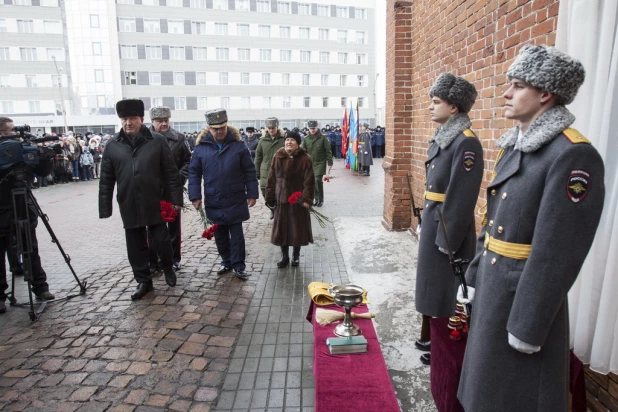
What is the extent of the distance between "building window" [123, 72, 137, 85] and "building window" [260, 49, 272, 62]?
1288 cm

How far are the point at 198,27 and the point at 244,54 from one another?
17.1ft

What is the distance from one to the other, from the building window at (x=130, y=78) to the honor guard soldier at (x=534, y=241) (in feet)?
157

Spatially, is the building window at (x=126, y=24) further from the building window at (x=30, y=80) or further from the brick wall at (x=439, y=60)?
the brick wall at (x=439, y=60)

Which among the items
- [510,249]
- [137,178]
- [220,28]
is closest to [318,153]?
[137,178]

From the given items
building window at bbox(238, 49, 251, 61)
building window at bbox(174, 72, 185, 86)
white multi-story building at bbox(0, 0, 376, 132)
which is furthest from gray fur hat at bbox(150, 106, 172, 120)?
building window at bbox(238, 49, 251, 61)

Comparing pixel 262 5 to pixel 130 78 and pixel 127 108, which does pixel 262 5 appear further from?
pixel 127 108

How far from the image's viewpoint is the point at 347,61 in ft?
167

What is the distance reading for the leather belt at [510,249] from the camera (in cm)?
195

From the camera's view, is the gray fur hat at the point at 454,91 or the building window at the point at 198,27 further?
the building window at the point at 198,27

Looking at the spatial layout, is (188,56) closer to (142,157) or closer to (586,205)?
(142,157)

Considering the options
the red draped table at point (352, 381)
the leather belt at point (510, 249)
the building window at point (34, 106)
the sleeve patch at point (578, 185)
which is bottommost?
the red draped table at point (352, 381)

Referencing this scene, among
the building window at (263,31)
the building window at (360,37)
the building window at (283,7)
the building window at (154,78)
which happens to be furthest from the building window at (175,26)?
the building window at (360,37)

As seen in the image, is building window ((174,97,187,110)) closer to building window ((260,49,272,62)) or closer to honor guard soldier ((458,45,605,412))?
building window ((260,49,272,62))

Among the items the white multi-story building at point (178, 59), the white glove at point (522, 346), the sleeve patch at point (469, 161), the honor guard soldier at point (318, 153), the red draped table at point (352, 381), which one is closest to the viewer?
the white glove at point (522, 346)
